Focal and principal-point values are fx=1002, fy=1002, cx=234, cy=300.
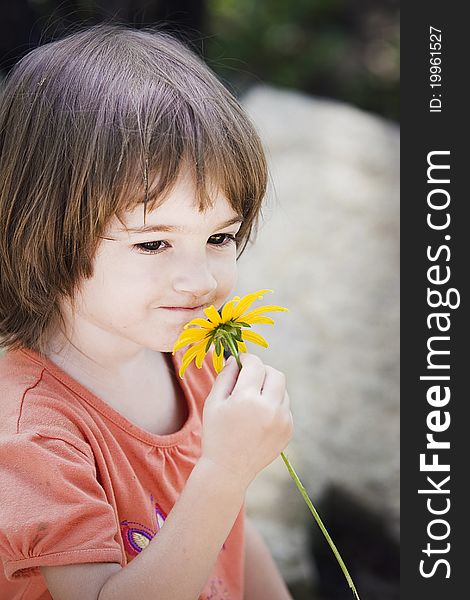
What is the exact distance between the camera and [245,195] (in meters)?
1.44

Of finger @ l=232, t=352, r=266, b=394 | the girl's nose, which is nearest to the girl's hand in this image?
finger @ l=232, t=352, r=266, b=394

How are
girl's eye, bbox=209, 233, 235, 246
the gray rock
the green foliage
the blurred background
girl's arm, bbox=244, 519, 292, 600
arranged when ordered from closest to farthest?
girl's eye, bbox=209, 233, 235, 246, girl's arm, bbox=244, 519, 292, 600, the blurred background, the gray rock, the green foliage

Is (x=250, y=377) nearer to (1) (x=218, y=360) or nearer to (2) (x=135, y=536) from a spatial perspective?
(1) (x=218, y=360)

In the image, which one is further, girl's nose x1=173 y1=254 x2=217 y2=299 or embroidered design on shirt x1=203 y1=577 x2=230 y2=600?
embroidered design on shirt x1=203 y1=577 x2=230 y2=600

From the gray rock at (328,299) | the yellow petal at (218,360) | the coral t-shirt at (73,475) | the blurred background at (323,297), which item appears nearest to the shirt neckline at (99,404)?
the coral t-shirt at (73,475)

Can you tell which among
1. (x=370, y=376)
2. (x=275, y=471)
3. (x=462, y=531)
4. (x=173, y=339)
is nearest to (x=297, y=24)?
(x=370, y=376)

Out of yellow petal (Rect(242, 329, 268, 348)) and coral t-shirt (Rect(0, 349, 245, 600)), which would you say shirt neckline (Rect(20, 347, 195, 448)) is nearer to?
coral t-shirt (Rect(0, 349, 245, 600))

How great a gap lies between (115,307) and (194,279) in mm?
120

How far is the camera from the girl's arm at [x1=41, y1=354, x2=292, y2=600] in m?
1.26

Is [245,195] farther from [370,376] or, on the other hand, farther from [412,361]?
[370,376]

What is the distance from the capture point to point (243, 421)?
1.30m

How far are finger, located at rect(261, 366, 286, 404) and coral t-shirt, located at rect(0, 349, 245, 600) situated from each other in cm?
25

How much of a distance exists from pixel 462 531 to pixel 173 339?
0.83m

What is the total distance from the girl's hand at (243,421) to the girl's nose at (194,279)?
0.12 metres
